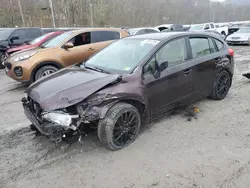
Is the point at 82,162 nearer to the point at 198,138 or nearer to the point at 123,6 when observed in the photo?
the point at 198,138

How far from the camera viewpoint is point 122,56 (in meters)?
3.57

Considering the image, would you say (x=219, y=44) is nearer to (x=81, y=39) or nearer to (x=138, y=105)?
(x=138, y=105)

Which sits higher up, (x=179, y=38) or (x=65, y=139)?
(x=179, y=38)

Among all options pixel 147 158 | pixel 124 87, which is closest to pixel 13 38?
pixel 124 87

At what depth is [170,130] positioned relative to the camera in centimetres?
353

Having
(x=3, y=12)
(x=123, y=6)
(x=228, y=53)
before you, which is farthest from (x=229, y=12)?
(x=228, y=53)

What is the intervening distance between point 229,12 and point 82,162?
6728 centimetres

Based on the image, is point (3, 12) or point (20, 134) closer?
point (20, 134)

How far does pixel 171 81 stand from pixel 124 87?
37.1 inches

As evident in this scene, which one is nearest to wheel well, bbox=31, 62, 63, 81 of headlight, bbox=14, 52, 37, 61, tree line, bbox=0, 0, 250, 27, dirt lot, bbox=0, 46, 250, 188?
headlight, bbox=14, 52, 37, 61

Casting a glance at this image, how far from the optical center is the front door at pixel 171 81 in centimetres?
323

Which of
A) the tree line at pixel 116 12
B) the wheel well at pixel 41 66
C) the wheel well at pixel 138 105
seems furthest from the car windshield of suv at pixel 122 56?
the tree line at pixel 116 12

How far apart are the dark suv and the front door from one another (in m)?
8.45

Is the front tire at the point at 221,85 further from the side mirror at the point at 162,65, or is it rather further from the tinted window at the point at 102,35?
the tinted window at the point at 102,35
